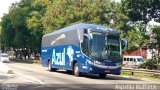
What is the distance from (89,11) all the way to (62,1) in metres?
4.85

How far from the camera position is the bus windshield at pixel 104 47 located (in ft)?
80.6

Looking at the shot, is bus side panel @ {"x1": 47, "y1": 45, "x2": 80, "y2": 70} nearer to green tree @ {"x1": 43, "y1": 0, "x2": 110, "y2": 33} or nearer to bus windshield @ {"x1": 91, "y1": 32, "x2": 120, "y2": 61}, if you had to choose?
bus windshield @ {"x1": 91, "y1": 32, "x2": 120, "y2": 61}

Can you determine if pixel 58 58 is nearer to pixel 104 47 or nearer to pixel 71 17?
pixel 104 47

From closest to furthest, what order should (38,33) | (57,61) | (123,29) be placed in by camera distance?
(57,61)
(123,29)
(38,33)

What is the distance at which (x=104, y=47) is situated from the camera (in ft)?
81.1

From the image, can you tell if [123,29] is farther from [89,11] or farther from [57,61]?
[57,61]

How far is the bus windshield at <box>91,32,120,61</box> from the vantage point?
24.6 m

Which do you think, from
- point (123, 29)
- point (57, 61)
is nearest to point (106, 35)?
point (57, 61)

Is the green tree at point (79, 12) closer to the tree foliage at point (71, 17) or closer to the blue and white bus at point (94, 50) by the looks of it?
the tree foliage at point (71, 17)

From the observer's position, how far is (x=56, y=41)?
3262cm

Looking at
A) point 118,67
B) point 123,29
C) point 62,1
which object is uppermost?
point 62,1

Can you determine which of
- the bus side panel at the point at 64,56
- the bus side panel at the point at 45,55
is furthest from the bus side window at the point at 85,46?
the bus side panel at the point at 45,55

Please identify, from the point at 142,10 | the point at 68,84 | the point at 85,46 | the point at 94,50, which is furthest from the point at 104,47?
the point at 142,10

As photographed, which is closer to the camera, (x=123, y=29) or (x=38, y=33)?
(x=123, y=29)
